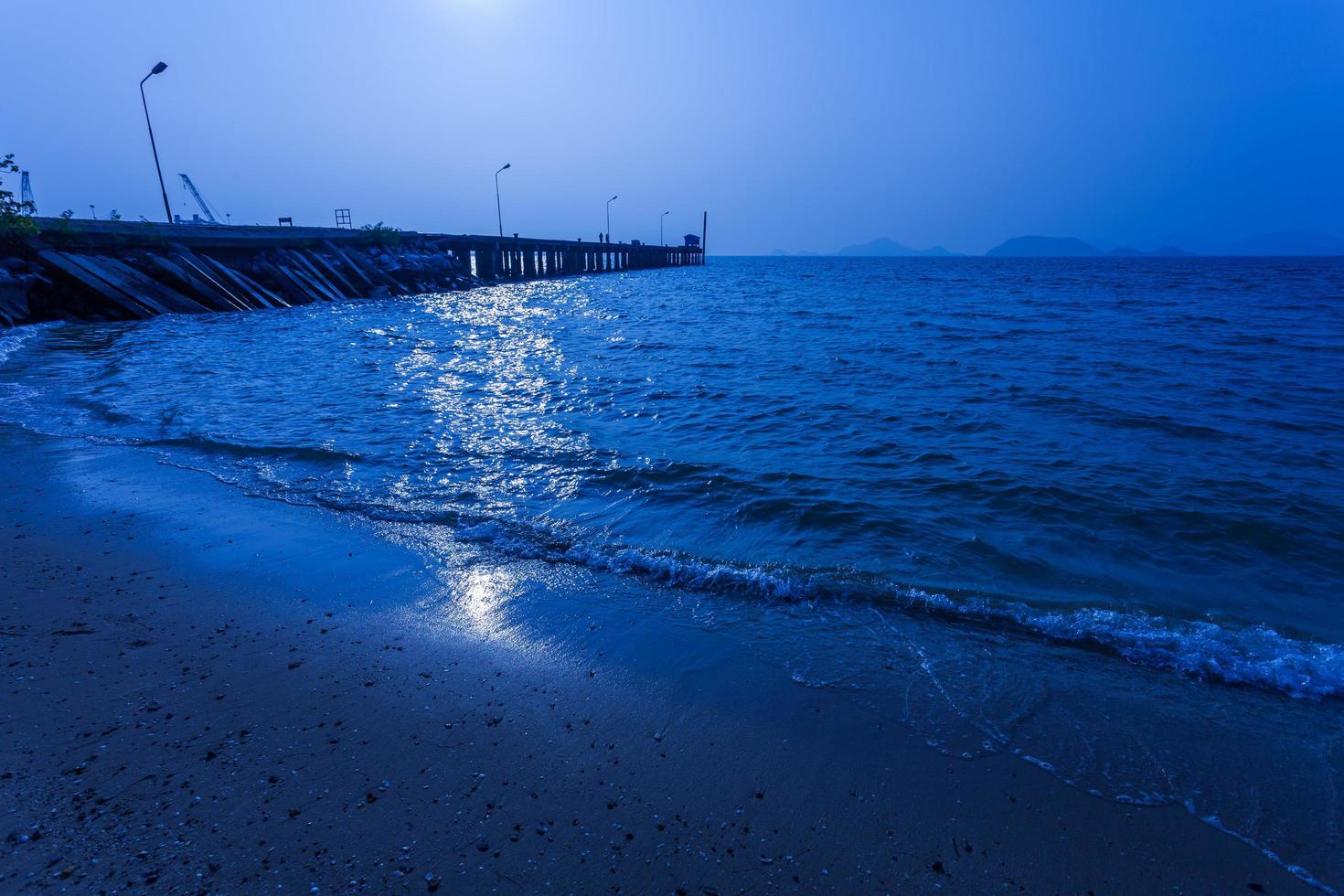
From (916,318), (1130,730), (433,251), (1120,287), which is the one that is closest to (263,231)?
(433,251)

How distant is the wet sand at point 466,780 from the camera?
2.48m

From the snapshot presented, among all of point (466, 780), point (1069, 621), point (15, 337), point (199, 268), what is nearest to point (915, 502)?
point (1069, 621)

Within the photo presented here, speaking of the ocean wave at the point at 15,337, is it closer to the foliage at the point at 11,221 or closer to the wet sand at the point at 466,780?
the foliage at the point at 11,221

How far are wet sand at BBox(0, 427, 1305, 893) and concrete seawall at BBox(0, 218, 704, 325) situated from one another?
23.2 meters

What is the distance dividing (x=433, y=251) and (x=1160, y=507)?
50.0 metres

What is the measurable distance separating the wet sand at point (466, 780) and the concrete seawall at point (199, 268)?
76.2ft

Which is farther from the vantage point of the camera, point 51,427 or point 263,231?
point 263,231

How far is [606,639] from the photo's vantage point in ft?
14.1

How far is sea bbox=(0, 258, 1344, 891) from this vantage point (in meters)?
3.66

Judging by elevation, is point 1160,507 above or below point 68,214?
below

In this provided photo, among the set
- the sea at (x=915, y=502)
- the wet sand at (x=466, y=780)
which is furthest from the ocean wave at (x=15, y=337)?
the wet sand at (x=466, y=780)

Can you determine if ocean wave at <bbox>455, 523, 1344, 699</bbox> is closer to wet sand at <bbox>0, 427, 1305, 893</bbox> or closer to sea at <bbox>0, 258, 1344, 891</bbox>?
sea at <bbox>0, 258, 1344, 891</bbox>

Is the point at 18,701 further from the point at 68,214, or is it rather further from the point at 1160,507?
the point at 68,214

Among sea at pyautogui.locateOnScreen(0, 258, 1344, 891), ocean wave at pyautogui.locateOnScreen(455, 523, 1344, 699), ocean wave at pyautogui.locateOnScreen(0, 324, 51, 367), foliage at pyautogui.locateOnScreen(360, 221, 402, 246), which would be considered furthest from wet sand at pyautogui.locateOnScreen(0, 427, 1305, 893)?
foliage at pyautogui.locateOnScreen(360, 221, 402, 246)
